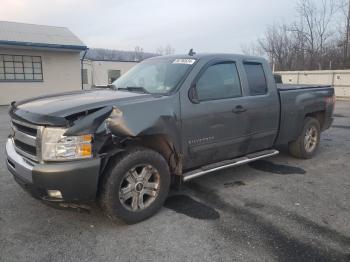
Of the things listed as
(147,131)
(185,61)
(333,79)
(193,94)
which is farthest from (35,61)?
(333,79)

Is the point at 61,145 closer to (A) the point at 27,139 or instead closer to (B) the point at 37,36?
(A) the point at 27,139

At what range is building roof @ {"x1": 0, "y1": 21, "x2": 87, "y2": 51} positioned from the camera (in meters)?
16.5

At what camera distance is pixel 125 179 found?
3.42 meters

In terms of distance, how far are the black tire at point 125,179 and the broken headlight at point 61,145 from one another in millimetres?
393

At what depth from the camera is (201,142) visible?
4.04 m

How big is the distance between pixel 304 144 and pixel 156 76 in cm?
328

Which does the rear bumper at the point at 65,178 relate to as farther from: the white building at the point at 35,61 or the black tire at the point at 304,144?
the white building at the point at 35,61

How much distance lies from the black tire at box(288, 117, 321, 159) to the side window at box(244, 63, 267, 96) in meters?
1.53

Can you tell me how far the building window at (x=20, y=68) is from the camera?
1683 cm

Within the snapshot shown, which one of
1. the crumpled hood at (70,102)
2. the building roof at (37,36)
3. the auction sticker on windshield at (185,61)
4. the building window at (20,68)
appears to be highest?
the building roof at (37,36)

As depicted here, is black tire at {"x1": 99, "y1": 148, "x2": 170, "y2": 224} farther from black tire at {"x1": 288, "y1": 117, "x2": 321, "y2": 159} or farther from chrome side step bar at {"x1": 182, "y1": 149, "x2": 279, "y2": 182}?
black tire at {"x1": 288, "y1": 117, "x2": 321, "y2": 159}

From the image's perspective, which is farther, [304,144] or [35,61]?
[35,61]

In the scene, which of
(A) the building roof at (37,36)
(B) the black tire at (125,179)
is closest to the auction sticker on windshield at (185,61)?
(B) the black tire at (125,179)

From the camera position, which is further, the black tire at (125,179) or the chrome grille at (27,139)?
the black tire at (125,179)
